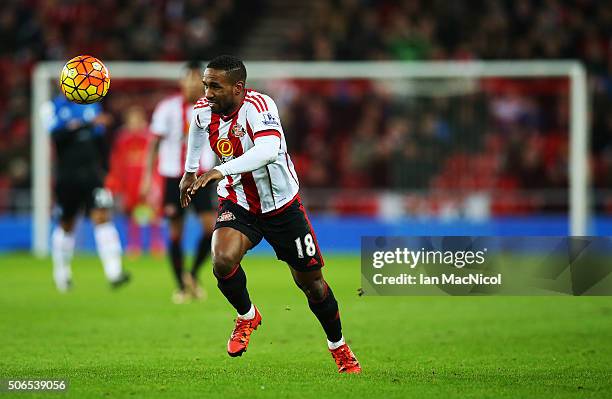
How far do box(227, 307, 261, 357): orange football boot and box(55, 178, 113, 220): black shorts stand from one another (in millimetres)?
5929

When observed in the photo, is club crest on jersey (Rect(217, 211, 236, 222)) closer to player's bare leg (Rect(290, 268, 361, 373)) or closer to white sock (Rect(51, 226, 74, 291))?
player's bare leg (Rect(290, 268, 361, 373))

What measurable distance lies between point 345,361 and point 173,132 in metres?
5.57

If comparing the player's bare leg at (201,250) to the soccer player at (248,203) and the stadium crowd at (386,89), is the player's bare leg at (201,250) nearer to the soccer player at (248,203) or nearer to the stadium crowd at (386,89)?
the soccer player at (248,203)

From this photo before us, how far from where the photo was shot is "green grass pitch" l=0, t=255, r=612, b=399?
260 inches

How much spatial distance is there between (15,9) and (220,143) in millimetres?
18882

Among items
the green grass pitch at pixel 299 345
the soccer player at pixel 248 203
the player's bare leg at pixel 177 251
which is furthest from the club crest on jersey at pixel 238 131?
the player's bare leg at pixel 177 251

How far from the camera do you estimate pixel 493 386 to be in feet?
21.7

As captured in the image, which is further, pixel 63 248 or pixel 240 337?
pixel 63 248

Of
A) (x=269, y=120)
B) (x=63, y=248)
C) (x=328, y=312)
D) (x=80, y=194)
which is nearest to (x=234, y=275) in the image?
(x=328, y=312)

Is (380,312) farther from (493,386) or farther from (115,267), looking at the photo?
(493,386)

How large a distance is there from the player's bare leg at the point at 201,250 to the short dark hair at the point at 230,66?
5.03 metres

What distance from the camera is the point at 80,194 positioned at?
1297 cm

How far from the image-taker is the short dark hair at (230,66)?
698 centimetres

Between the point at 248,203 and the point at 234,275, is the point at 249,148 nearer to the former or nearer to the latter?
the point at 248,203
